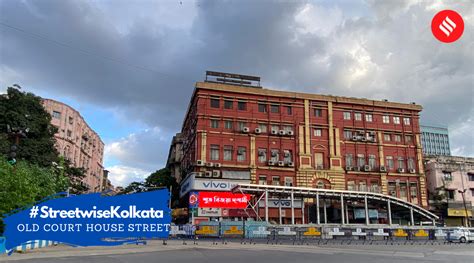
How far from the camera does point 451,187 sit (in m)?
56.9

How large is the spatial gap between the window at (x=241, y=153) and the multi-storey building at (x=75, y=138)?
100 ft

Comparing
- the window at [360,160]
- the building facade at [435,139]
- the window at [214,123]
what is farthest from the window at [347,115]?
the building facade at [435,139]

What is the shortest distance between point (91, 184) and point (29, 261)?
8510 cm

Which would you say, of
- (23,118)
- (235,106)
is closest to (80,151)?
(23,118)

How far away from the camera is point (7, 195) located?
2130 centimetres

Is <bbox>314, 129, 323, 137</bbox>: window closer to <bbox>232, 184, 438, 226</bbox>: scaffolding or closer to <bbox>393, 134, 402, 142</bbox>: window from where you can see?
<bbox>232, 184, 438, 226</bbox>: scaffolding

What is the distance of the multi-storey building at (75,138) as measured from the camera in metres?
70.4

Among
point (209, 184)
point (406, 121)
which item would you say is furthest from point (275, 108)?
point (406, 121)

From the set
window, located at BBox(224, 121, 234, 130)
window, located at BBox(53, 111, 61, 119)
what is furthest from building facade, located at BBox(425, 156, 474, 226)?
window, located at BBox(53, 111, 61, 119)

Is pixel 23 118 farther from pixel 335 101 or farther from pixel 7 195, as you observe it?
pixel 335 101

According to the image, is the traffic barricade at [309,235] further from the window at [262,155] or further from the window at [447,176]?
the window at [447,176]

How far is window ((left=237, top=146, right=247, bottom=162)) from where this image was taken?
46156 millimetres

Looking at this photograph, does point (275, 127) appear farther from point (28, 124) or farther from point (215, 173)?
point (28, 124)

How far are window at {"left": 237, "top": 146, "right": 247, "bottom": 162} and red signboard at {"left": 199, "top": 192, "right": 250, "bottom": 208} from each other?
189 inches
